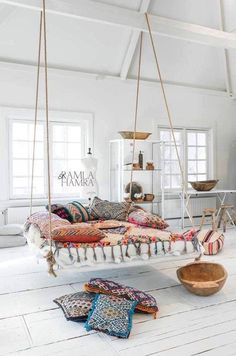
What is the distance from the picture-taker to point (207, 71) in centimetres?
718

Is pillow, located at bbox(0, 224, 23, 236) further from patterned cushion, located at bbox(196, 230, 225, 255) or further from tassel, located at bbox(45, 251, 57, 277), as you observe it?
patterned cushion, located at bbox(196, 230, 225, 255)

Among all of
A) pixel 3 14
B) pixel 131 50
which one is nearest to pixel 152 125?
pixel 131 50

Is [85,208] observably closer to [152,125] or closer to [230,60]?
[152,125]

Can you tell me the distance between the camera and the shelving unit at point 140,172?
6.02 m

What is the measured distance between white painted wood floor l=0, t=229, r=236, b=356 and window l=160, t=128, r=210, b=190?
138 inches

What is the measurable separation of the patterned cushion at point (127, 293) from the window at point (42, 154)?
10.7ft

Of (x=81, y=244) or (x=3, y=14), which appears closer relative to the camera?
(x=81, y=244)

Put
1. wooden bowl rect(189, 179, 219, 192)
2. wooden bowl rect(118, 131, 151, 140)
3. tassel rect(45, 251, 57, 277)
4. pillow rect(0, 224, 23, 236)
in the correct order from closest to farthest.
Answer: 1. tassel rect(45, 251, 57, 277)
2. pillow rect(0, 224, 23, 236)
3. wooden bowl rect(118, 131, 151, 140)
4. wooden bowl rect(189, 179, 219, 192)

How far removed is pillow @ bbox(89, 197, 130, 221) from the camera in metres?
4.55

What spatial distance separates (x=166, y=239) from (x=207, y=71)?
5.07 m

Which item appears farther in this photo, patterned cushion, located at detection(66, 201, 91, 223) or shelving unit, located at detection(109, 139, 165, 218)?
shelving unit, located at detection(109, 139, 165, 218)

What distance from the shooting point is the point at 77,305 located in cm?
263

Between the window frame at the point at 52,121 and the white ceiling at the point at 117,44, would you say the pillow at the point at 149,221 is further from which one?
the white ceiling at the point at 117,44

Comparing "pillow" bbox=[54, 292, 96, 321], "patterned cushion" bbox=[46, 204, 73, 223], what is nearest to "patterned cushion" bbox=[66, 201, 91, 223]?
"patterned cushion" bbox=[46, 204, 73, 223]
